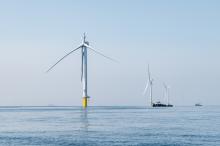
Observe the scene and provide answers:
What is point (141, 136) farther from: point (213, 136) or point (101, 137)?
point (213, 136)

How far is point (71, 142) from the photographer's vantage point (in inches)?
3118

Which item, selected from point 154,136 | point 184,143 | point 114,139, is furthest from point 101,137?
point 184,143

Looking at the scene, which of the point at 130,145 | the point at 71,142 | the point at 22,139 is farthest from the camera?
→ the point at 22,139

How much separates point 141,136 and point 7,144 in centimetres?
2612

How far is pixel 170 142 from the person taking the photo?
254 feet

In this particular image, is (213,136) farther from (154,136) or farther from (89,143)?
(89,143)

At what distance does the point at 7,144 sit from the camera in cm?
7738

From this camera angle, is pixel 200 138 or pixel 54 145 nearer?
pixel 54 145

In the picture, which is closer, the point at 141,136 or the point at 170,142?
the point at 170,142

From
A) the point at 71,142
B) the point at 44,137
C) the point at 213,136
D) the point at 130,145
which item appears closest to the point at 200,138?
the point at 213,136

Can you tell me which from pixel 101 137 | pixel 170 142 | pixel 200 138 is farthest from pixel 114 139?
pixel 200 138

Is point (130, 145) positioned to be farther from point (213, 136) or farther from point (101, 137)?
point (213, 136)

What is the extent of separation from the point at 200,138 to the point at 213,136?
4.72 meters

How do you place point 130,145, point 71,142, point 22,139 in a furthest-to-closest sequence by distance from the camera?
point 22,139 → point 71,142 → point 130,145
